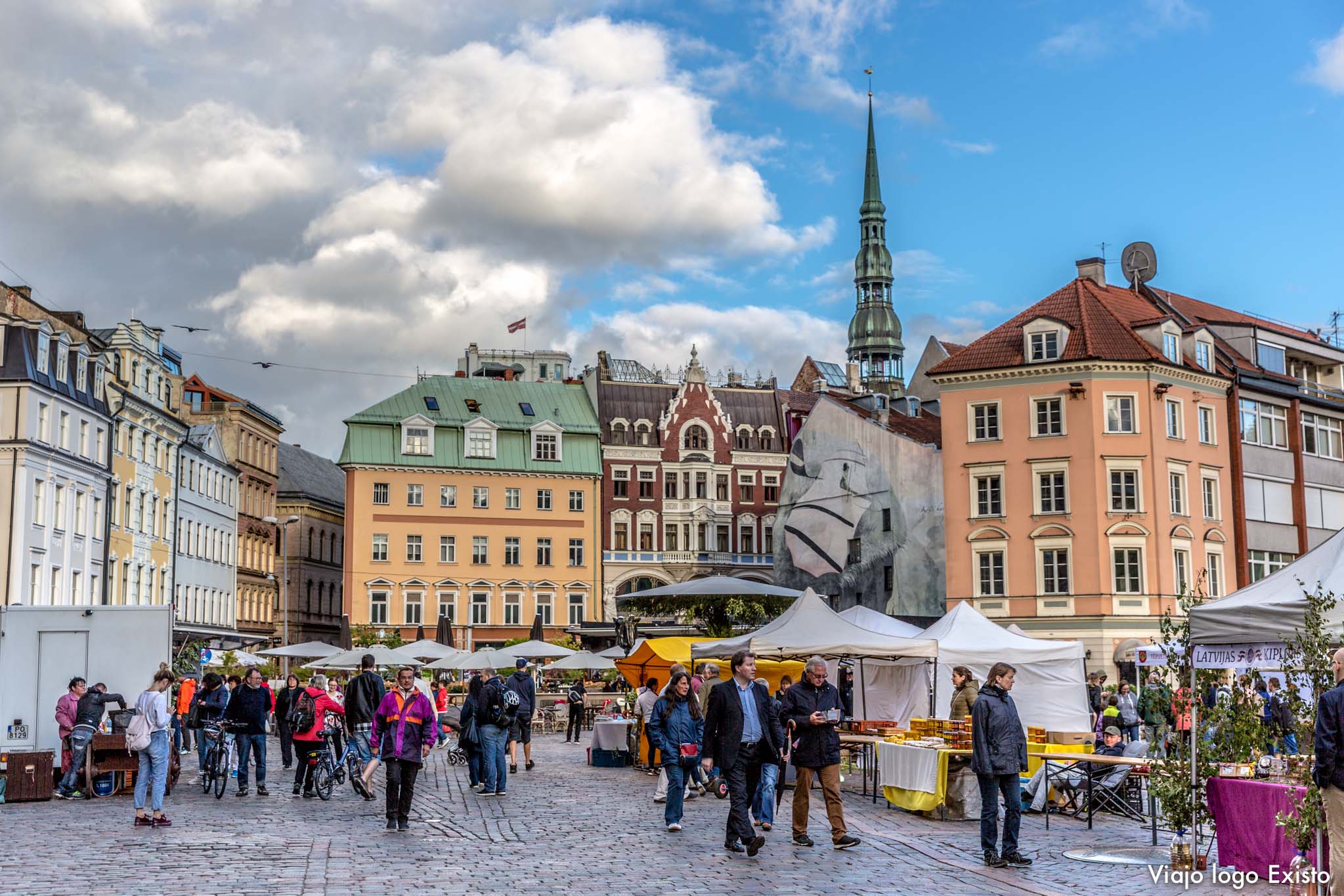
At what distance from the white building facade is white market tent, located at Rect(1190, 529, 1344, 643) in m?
54.0

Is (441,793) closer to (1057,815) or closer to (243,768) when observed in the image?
(243,768)

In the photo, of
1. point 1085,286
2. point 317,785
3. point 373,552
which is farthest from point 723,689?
point 373,552

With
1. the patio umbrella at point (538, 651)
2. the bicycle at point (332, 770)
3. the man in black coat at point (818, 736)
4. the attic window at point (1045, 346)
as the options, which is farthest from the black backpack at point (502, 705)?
the attic window at point (1045, 346)

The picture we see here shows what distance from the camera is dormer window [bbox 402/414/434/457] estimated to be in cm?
7738

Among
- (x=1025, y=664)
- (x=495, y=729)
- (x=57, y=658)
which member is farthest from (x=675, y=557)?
(x=495, y=729)

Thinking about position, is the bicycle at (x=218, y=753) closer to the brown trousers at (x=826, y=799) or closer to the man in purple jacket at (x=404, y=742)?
the man in purple jacket at (x=404, y=742)

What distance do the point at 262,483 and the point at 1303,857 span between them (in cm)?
A: 7168

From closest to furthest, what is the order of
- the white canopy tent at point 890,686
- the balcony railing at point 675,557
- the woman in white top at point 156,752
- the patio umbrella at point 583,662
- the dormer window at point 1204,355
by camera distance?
1. the woman in white top at point 156,752
2. the white canopy tent at point 890,686
3. the patio umbrella at point 583,662
4. the dormer window at point 1204,355
5. the balcony railing at point 675,557

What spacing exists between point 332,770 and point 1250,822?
13435 millimetres

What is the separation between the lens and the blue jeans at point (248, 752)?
21.0 metres

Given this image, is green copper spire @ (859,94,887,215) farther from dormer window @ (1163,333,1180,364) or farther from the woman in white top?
the woman in white top

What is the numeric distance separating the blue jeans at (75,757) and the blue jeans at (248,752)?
2.12m

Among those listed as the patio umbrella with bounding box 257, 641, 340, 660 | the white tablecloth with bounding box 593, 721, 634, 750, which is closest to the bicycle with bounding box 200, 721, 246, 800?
the white tablecloth with bounding box 593, 721, 634, 750

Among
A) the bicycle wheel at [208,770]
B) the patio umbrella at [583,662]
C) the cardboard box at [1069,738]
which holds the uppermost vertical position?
the patio umbrella at [583,662]
